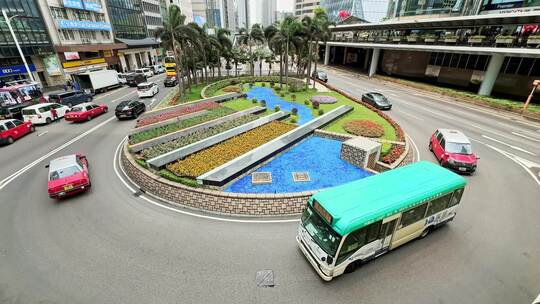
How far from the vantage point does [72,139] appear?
21.5 m

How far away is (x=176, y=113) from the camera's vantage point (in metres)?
23.1

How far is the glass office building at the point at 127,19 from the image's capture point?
5942 cm

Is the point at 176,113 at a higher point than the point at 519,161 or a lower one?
higher

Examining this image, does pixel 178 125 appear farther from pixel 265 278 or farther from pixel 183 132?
pixel 265 278

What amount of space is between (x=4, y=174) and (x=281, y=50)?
3367 cm

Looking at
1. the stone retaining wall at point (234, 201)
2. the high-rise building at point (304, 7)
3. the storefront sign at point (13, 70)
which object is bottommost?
the stone retaining wall at point (234, 201)

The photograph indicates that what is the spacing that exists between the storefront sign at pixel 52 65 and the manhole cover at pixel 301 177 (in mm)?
52046

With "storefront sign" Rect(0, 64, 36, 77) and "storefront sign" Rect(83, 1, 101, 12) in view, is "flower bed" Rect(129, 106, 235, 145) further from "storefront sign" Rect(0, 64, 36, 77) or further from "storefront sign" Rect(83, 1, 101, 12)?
"storefront sign" Rect(83, 1, 101, 12)

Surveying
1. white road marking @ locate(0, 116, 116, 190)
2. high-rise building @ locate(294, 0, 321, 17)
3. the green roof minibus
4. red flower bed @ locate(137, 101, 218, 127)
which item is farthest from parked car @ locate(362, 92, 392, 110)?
high-rise building @ locate(294, 0, 321, 17)

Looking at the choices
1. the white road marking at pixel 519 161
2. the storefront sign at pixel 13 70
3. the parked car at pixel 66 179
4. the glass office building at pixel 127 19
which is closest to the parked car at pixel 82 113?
the parked car at pixel 66 179

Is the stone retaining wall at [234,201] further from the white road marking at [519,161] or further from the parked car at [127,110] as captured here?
the parked car at [127,110]

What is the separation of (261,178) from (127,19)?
73.4m

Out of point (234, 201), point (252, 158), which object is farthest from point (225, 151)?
point (234, 201)

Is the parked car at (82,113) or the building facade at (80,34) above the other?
the building facade at (80,34)
